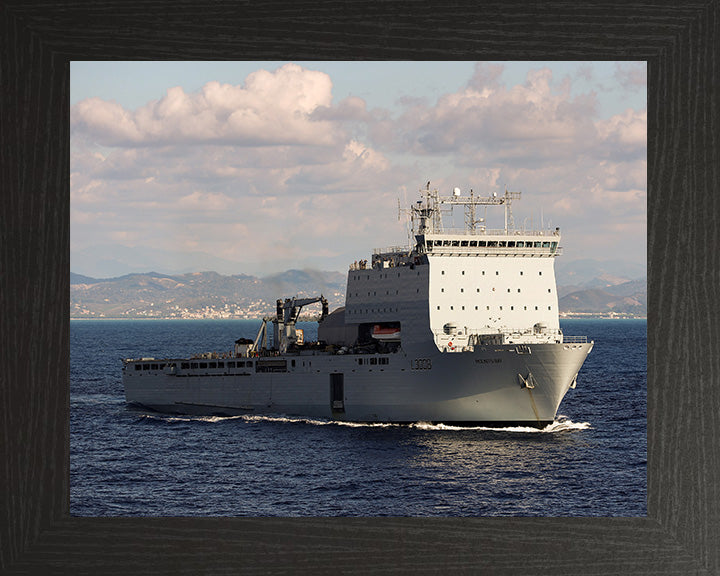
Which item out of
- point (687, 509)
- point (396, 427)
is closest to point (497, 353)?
point (396, 427)

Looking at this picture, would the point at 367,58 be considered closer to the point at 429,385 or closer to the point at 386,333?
the point at 429,385

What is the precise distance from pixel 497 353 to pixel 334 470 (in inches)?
253

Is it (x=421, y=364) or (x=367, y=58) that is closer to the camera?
(x=367, y=58)

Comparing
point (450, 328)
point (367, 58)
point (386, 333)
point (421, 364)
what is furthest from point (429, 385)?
point (367, 58)

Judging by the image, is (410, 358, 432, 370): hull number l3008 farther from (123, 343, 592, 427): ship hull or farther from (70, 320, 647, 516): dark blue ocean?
(70, 320, 647, 516): dark blue ocean

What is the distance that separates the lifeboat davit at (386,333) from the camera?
29658 mm

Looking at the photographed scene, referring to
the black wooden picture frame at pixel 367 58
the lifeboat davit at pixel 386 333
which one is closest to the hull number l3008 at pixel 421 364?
the lifeboat davit at pixel 386 333

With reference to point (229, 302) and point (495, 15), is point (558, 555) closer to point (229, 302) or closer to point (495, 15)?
point (495, 15)

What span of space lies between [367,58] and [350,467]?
1844cm

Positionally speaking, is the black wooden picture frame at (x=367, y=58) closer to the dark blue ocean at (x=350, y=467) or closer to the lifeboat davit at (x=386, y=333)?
the dark blue ocean at (x=350, y=467)

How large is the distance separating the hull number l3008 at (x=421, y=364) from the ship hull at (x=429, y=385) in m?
0.03

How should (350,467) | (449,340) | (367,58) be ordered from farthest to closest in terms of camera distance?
(449,340) < (350,467) < (367,58)

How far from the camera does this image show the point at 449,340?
28172mm

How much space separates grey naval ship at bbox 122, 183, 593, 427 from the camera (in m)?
27.9
